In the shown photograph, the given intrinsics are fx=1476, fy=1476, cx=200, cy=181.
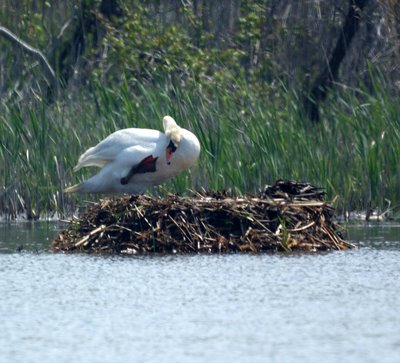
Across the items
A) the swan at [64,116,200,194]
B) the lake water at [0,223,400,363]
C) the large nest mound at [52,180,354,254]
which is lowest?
the lake water at [0,223,400,363]

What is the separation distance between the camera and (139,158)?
1420cm

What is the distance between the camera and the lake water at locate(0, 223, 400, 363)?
8094 millimetres

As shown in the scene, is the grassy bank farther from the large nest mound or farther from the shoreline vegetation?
the large nest mound

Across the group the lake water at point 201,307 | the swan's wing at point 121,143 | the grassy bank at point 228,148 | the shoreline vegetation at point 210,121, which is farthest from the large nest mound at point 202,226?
the grassy bank at point 228,148

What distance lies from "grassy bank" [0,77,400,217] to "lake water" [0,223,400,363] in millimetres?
2543

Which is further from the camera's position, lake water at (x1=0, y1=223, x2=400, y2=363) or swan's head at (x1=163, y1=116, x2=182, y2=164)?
swan's head at (x1=163, y1=116, x2=182, y2=164)

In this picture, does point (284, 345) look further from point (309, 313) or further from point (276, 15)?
point (276, 15)

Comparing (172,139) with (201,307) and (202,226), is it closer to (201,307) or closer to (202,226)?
(202,226)

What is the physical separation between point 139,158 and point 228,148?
169cm

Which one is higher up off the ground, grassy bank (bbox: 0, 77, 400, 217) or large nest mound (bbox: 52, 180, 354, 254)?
grassy bank (bbox: 0, 77, 400, 217)

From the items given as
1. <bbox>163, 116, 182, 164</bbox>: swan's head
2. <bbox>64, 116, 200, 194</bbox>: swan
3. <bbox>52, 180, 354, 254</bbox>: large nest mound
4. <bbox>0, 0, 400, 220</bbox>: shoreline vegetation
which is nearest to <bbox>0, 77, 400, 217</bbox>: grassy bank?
<bbox>0, 0, 400, 220</bbox>: shoreline vegetation

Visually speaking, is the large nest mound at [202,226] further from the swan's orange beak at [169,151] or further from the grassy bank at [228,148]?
the grassy bank at [228,148]

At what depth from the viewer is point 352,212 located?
1574 centimetres

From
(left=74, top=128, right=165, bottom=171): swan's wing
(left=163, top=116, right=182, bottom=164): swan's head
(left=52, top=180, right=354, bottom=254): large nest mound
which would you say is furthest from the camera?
(left=74, top=128, right=165, bottom=171): swan's wing
